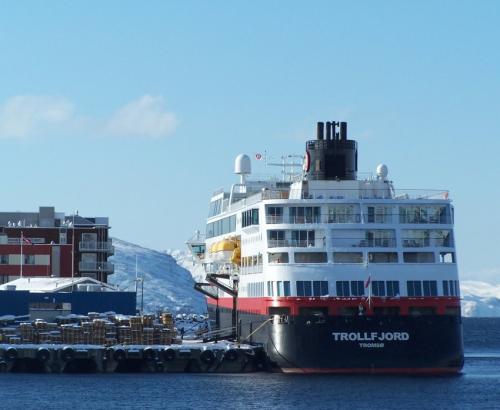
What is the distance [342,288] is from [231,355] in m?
9.77

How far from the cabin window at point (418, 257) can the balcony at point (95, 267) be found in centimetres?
8178

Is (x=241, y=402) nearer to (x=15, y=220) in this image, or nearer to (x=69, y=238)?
(x=69, y=238)

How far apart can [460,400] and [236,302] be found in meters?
27.9

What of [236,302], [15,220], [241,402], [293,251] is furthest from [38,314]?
[15,220]

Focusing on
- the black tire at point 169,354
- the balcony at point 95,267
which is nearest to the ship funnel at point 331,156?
the black tire at point 169,354

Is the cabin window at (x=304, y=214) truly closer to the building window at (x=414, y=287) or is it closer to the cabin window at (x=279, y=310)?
the cabin window at (x=279, y=310)

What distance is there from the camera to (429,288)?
89500 millimetres

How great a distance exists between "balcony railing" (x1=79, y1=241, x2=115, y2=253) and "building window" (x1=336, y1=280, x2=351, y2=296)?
3331 inches

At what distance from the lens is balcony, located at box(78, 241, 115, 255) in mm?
169875

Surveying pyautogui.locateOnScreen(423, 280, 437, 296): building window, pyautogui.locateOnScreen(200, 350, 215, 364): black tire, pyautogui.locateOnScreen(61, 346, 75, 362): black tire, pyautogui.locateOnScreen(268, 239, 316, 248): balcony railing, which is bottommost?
pyautogui.locateOnScreen(200, 350, 215, 364): black tire

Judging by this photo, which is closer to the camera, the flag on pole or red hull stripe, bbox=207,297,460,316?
red hull stripe, bbox=207,297,460,316

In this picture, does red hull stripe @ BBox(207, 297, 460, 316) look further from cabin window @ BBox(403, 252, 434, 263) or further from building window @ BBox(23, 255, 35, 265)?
building window @ BBox(23, 255, 35, 265)

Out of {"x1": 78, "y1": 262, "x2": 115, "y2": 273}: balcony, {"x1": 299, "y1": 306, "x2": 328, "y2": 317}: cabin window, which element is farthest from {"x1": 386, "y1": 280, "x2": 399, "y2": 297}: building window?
{"x1": 78, "y1": 262, "x2": 115, "y2": 273}: balcony

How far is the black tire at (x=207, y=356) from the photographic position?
94.0m
